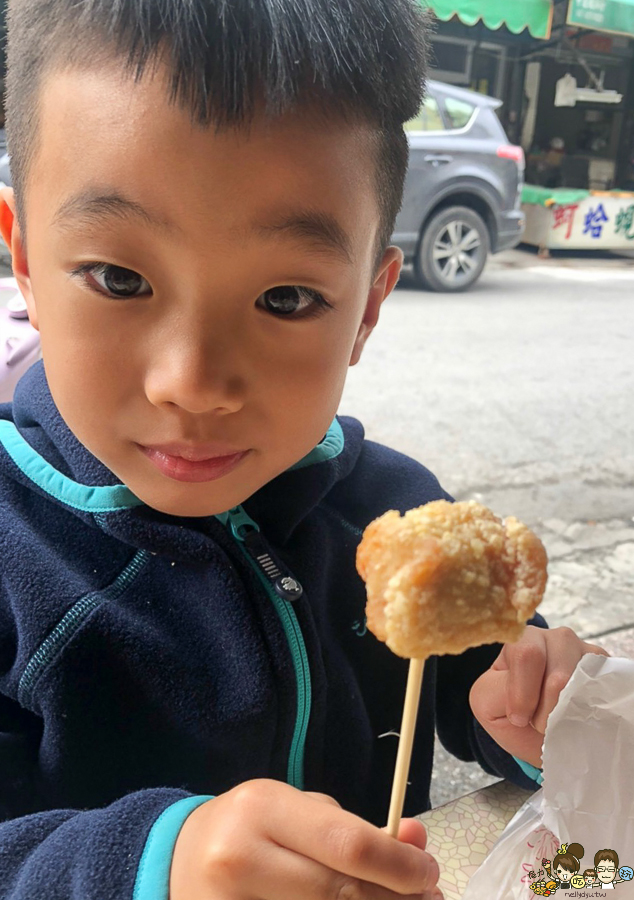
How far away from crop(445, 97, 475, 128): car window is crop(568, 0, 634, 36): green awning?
2.32 m

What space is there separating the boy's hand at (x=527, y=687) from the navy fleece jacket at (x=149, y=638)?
5 cm

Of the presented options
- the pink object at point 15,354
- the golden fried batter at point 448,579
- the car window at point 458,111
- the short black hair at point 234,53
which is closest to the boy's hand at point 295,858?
the golden fried batter at point 448,579

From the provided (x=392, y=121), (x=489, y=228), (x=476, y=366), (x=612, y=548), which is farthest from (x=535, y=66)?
(x=392, y=121)

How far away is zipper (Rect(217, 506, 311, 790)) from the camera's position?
83 cm

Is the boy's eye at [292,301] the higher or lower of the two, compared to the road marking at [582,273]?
higher

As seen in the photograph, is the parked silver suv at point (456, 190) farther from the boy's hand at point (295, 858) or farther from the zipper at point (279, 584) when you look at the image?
the boy's hand at point (295, 858)

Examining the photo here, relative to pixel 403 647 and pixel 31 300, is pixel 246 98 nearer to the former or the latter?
pixel 31 300

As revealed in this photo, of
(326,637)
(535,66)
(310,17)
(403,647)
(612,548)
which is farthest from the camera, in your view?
(535,66)

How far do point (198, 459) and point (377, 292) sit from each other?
31 cm

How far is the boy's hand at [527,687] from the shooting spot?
813 mm

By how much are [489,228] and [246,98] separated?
5.45 m

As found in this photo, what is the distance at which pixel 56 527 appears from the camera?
0.81 meters

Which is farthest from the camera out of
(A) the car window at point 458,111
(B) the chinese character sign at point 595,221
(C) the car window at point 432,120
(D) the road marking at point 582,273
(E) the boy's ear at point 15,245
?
(B) the chinese character sign at point 595,221

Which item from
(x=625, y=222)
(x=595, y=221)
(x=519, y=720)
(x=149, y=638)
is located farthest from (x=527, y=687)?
(x=625, y=222)
